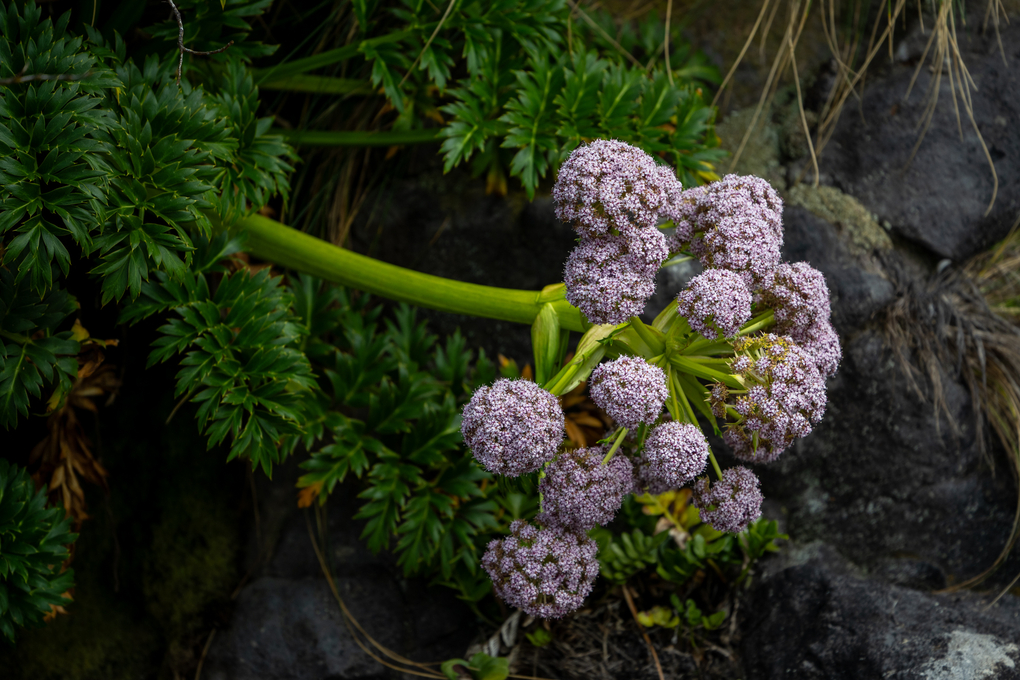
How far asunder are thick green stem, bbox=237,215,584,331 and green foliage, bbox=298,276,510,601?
0.21 metres

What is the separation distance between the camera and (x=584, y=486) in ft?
6.62

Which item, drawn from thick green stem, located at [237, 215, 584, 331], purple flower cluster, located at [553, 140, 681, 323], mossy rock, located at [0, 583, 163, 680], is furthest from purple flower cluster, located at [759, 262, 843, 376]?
mossy rock, located at [0, 583, 163, 680]

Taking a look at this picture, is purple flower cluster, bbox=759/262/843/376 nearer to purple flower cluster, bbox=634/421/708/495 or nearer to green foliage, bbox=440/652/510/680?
purple flower cluster, bbox=634/421/708/495

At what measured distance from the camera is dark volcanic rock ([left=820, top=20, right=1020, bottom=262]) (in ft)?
11.9

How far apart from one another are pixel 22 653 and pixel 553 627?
2512mm

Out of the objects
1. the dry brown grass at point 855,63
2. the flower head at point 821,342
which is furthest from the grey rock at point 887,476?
the flower head at point 821,342

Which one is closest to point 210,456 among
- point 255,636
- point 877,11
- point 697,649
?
point 255,636

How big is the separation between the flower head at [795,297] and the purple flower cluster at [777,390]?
0.14 metres

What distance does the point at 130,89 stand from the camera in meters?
2.56

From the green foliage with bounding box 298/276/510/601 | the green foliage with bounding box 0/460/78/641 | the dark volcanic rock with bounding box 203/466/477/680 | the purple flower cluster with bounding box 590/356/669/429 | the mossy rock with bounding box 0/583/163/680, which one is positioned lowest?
the mossy rock with bounding box 0/583/163/680

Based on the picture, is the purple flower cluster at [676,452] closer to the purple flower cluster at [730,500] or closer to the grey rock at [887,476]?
the purple flower cluster at [730,500]

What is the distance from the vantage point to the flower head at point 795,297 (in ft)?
7.11

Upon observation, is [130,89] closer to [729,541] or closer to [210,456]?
[210,456]

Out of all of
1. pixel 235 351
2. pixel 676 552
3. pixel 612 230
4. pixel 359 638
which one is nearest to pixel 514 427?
pixel 612 230
